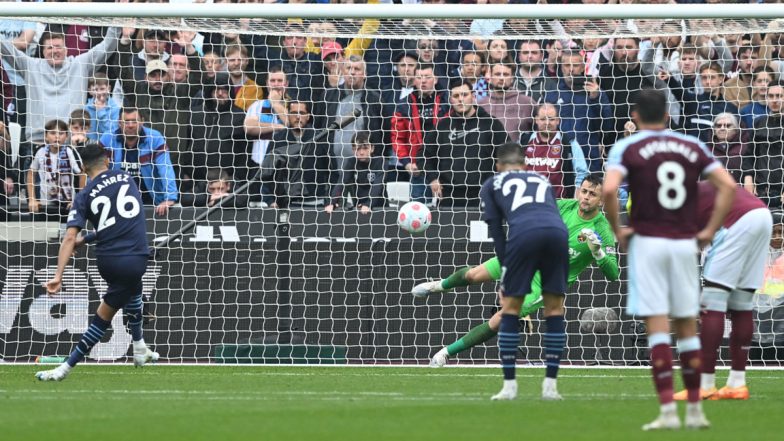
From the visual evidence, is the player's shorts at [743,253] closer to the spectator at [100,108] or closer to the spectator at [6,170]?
the spectator at [100,108]

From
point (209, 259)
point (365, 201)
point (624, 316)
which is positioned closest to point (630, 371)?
point (624, 316)

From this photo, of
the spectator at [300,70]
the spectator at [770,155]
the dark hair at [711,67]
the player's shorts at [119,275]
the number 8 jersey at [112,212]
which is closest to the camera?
the number 8 jersey at [112,212]

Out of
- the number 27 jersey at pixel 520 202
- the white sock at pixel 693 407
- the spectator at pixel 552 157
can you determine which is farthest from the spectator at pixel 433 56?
the white sock at pixel 693 407

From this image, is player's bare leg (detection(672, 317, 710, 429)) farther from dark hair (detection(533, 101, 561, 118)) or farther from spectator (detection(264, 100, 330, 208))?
spectator (detection(264, 100, 330, 208))

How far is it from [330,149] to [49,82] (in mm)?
3464

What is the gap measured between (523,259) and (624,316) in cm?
508

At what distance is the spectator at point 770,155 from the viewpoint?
1495 cm

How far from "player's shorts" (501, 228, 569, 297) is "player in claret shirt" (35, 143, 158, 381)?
13.7 feet

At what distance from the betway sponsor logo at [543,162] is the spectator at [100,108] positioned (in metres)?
4.90

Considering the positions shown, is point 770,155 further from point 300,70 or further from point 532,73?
point 300,70

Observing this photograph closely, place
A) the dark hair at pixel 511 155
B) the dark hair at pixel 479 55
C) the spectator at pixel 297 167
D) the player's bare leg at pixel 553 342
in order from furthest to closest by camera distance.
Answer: the dark hair at pixel 479 55, the spectator at pixel 297 167, the dark hair at pixel 511 155, the player's bare leg at pixel 553 342

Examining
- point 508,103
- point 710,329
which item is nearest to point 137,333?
point 508,103

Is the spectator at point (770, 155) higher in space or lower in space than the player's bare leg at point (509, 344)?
higher

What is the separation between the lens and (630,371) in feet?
45.3
